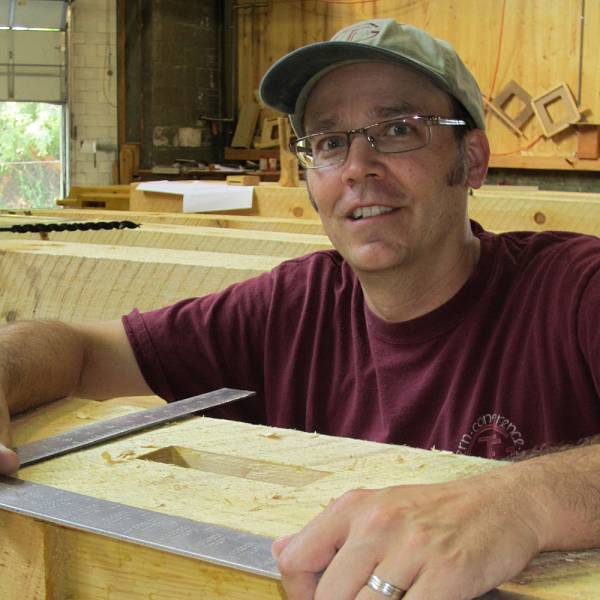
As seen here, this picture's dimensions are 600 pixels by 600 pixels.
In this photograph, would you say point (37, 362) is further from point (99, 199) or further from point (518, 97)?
point (518, 97)

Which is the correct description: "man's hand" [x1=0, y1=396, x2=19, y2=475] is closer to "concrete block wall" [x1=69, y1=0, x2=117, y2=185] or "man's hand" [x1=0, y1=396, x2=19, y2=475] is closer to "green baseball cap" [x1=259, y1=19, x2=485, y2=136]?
"green baseball cap" [x1=259, y1=19, x2=485, y2=136]

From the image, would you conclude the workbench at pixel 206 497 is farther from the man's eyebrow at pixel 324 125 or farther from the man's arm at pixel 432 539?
the man's eyebrow at pixel 324 125

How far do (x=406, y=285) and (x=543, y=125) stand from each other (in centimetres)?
943

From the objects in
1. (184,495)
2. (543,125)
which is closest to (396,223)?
(184,495)

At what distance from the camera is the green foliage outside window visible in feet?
43.7

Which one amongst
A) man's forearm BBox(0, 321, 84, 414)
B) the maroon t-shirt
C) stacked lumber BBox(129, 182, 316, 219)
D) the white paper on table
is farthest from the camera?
the white paper on table

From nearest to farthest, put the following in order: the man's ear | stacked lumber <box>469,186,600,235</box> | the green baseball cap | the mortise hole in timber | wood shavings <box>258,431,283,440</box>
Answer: the mortise hole in timber < wood shavings <box>258,431,283,440</box> < the green baseball cap < the man's ear < stacked lumber <box>469,186,600,235</box>

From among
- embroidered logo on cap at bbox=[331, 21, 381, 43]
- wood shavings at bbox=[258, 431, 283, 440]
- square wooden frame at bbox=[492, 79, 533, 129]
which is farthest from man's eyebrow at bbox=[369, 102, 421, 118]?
square wooden frame at bbox=[492, 79, 533, 129]

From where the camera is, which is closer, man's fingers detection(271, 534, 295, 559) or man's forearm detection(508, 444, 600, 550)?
man's fingers detection(271, 534, 295, 559)

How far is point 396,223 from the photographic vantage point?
88.7 inches

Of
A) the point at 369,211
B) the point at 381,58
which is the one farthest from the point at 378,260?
the point at 381,58

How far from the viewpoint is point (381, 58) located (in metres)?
2.24

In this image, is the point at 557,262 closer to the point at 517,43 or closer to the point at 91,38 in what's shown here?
the point at 517,43

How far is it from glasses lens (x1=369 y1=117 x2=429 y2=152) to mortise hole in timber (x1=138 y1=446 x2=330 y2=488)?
103cm
